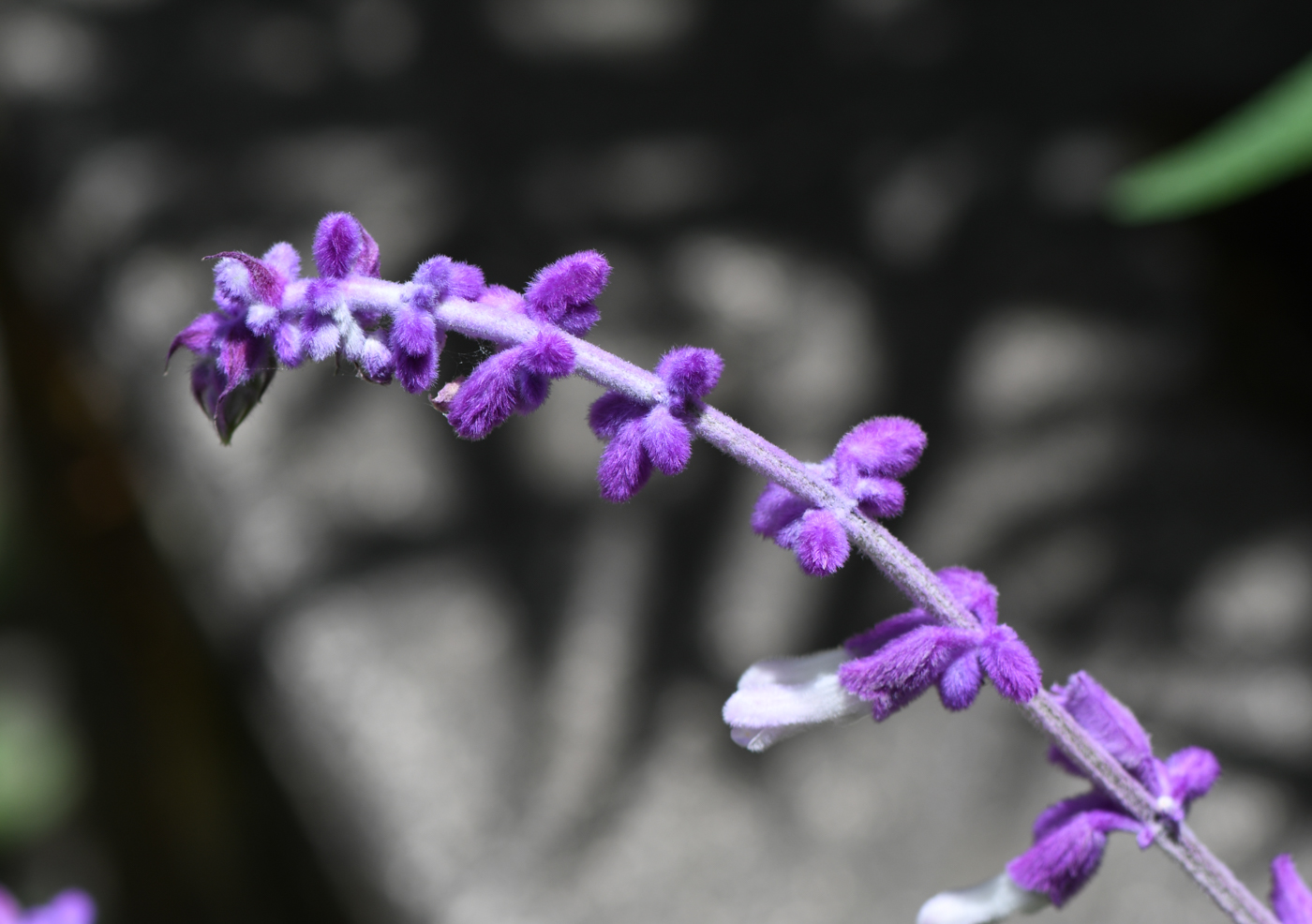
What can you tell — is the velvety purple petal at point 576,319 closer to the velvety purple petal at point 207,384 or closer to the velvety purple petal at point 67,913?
the velvety purple petal at point 207,384

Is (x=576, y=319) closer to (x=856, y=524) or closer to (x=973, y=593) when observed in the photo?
(x=856, y=524)

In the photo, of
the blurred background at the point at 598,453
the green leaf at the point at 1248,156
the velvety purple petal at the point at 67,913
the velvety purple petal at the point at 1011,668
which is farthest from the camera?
the blurred background at the point at 598,453

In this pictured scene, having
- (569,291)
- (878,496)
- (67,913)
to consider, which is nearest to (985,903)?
(878,496)

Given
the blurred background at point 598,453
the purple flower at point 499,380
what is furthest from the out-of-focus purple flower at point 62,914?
the blurred background at point 598,453

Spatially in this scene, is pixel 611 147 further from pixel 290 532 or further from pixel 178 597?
pixel 178 597

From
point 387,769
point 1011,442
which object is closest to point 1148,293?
point 1011,442

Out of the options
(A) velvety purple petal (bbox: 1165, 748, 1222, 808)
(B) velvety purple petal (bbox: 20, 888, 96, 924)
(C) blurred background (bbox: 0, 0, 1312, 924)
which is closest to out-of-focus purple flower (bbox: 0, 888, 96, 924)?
(B) velvety purple petal (bbox: 20, 888, 96, 924)
